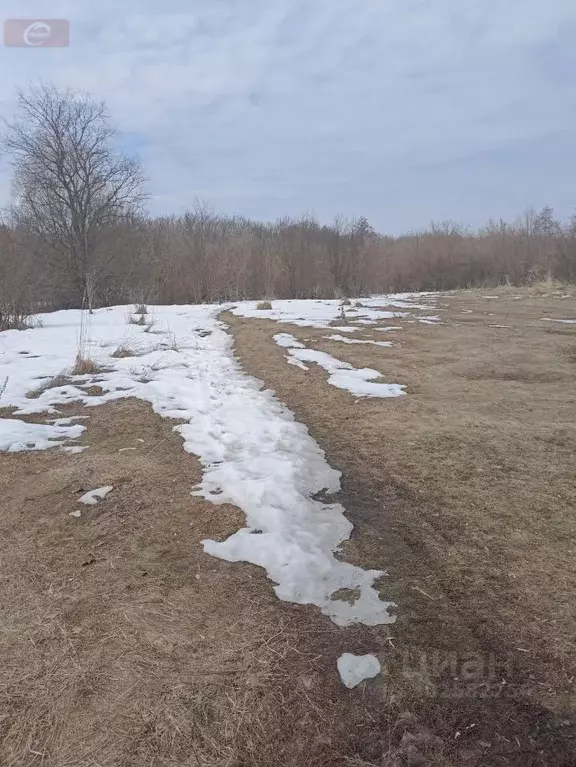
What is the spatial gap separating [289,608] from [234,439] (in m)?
2.03

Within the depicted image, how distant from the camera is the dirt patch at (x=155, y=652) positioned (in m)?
1.48

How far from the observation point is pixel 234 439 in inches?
157

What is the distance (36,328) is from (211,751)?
35.6 feet

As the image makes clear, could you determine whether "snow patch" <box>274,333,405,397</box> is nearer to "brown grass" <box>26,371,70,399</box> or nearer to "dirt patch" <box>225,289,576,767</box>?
"dirt patch" <box>225,289,576,767</box>

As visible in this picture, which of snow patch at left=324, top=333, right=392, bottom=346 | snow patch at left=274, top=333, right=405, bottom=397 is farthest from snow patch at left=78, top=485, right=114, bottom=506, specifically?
snow patch at left=324, top=333, right=392, bottom=346

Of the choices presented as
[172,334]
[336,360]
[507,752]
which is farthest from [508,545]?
[172,334]

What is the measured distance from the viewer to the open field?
1507 millimetres

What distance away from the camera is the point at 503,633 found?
1.90 m

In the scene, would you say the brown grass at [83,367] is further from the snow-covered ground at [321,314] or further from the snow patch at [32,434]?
the snow-covered ground at [321,314]

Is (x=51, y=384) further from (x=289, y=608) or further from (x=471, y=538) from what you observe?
(x=471, y=538)

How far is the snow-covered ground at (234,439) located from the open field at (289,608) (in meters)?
0.06

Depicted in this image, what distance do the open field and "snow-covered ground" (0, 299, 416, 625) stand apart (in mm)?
63

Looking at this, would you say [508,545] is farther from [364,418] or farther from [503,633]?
[364,418]

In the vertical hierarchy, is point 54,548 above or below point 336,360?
below
